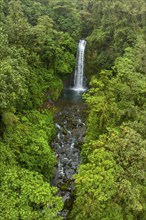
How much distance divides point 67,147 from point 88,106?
4.30 meters

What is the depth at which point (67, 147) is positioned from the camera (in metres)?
23.1

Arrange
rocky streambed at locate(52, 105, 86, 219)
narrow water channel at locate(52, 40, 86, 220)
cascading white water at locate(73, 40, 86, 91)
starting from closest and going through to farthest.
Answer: rocky streambed at locate(52, 105, 86, 219)
narrow water channel at locate(52, 40, 86, 220)
cascading white water at locate(73, 40, 86, 91)

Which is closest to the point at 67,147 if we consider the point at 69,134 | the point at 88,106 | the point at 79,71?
the point at 69,134

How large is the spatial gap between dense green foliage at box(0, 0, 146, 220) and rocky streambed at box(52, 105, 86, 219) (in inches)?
61.5

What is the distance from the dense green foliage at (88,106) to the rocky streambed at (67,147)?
1.56 metres

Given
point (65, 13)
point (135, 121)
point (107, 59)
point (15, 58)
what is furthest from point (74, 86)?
point (135, 121)

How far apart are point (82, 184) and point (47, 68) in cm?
1799

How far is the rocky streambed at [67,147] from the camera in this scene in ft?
61.9

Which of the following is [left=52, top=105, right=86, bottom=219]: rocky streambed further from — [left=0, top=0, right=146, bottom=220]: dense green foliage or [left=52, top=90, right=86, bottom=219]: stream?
[left=0, top=0, right=146, bottom=220]: dense green foliage

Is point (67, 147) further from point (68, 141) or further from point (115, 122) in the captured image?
point (115, 122)

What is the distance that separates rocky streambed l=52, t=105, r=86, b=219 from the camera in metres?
18.9

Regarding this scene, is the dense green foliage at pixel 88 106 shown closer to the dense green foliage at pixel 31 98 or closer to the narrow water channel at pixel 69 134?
the dense green foliage at pixel 31 98

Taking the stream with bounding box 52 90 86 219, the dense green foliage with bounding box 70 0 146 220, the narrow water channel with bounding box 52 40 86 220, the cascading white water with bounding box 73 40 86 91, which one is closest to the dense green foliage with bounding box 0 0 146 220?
the dense green foliage with bounding box 70 0 146 220

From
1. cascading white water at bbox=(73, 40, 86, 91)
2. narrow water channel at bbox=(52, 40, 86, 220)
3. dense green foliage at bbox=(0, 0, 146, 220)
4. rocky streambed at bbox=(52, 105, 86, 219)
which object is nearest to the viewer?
dense green foliage at bbox=(0, 0, 146, 220)
